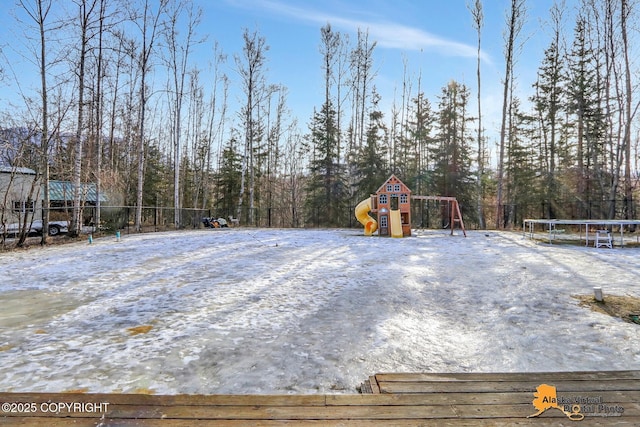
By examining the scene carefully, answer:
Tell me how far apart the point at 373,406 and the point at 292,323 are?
192cm

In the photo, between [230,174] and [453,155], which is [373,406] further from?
[230,174]

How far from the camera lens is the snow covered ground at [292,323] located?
266 cm

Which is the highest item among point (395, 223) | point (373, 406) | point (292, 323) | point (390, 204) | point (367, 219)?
point (390, 204)

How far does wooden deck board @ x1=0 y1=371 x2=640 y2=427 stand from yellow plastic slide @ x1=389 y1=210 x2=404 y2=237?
1174 cm

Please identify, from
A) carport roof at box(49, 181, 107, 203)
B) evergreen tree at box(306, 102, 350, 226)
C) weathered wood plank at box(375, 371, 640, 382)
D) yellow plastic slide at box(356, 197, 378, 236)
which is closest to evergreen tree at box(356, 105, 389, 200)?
evergreen tree at box(306, 102, 350, 226)

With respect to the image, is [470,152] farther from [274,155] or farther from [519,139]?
[274,155]

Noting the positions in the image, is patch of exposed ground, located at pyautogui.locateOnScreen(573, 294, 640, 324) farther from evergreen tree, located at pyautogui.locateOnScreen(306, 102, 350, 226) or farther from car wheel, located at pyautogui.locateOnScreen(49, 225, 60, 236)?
car wheel, located at pyautogui.locateOnScreen(49, 225, 60, 236)

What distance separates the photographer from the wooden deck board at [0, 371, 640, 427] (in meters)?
1.85

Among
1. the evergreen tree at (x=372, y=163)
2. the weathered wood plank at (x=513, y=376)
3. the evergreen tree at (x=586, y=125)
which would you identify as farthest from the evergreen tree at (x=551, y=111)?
the weathered wood plank at (x=513, y=376)

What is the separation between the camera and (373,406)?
6.64ft

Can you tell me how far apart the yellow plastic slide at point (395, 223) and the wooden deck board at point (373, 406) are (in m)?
11.7

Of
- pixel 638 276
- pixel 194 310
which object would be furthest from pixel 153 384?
pixel 638 276
